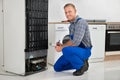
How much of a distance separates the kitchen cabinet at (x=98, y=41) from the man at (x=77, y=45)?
104 centimetres

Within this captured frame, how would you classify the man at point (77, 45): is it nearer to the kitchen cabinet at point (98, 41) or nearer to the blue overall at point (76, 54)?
the blue overall at point (76, 54)

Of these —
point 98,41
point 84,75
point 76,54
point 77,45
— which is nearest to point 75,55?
point 76,54

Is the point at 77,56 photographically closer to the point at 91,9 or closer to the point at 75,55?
→ the point at 75,55

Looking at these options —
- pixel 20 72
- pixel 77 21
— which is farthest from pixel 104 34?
pixel 20 72

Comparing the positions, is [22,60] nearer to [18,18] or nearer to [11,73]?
[11,73]

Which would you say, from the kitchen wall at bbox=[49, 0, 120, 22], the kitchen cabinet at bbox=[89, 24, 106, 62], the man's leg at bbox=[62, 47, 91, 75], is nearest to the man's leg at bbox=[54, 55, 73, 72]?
the man's leg at bbox=[62, 47, 91, 75]

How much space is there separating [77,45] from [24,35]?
2.63 feet

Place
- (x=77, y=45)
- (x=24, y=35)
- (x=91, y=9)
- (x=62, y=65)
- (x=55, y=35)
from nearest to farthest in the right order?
1. (x=24, y=35)
2. (x=77, y=45)
3. (x=62, y=65)
4. (x=55, y=35)
5. (x=91, y=9)

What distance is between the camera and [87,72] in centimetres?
393

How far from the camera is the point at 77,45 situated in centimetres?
360

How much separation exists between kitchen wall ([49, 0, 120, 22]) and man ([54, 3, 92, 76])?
4.22ft

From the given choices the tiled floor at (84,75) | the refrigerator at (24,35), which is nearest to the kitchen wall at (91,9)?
the refrigerator at (24,35)

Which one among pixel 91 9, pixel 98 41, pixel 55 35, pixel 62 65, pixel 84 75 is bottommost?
pixel 84 75

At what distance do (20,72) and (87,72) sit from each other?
43.3 inches
